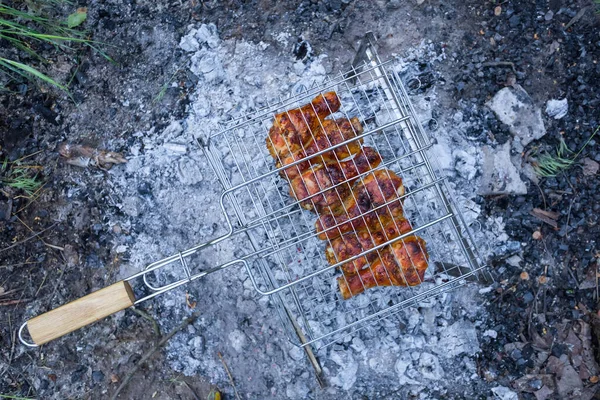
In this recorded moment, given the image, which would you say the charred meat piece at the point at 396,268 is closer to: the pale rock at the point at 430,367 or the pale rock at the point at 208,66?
the pale rock at the point at 430,367

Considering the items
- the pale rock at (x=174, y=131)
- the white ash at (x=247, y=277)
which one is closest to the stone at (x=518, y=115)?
the white ash at (x=247, y=277)

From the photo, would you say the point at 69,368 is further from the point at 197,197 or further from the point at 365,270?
the point at 365,270

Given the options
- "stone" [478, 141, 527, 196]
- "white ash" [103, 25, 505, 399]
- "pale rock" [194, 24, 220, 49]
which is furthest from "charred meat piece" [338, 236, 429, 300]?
"pale rock" [194, 24, 220, 49]

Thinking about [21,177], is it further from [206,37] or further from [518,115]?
[518,115]

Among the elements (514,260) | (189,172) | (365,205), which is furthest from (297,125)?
(514,260)

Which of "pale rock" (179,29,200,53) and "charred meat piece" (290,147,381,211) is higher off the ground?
"pale rock" (179,29,200,53)

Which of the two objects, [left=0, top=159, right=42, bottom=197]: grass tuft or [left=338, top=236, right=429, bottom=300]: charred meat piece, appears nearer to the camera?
[left=338, top=236, right=429, bottom=300]: charred meat piece

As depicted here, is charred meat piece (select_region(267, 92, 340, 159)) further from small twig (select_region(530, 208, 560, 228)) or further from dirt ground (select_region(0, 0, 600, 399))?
small twig (select_region(530, 208, 560, 228))
